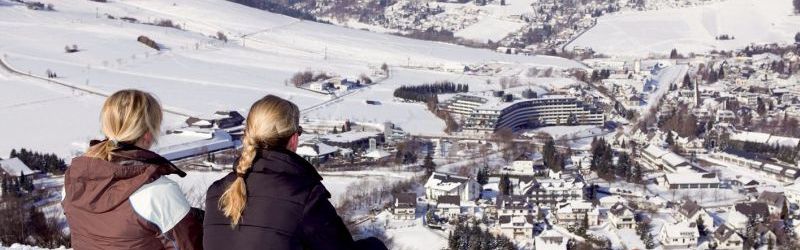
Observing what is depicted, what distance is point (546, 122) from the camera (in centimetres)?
1154

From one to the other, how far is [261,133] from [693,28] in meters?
22.7

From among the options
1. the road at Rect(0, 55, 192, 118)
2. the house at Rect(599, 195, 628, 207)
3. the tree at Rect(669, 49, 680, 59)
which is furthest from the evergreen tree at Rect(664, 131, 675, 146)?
the tree at Rect(669, 49, 680, 59)

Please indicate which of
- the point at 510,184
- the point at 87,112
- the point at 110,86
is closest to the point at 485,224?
the point at 510,184

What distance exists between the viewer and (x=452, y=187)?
703 centimetres

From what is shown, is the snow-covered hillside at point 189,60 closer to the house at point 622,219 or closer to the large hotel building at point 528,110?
the large hotel building at point 528,110

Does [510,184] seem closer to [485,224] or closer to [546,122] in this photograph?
[485,224]

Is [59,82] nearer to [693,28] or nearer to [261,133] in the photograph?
[261,133]

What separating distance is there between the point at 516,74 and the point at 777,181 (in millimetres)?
7796

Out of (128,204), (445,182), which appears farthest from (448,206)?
(128,204)

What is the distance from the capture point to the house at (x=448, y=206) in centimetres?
646

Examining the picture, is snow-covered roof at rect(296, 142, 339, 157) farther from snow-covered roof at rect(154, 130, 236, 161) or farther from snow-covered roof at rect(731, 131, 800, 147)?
snow-covered roof at rect(731, 131, 800, 147)

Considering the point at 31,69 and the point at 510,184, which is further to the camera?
the point at 31,69

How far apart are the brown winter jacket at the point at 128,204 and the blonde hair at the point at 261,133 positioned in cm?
8

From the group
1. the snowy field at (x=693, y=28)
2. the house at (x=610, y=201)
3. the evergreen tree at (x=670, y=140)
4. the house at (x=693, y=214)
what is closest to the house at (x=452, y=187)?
the house at (x=610, y=201)
